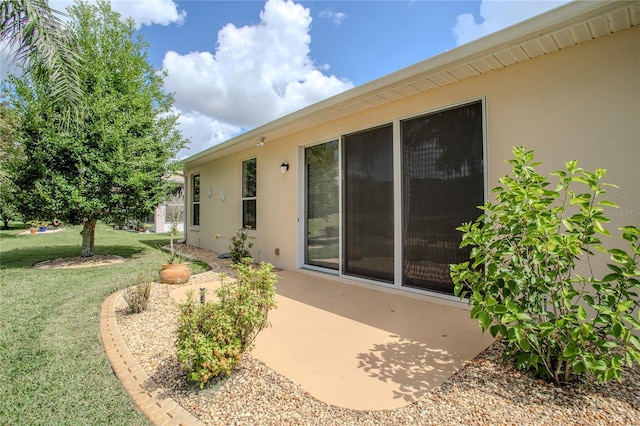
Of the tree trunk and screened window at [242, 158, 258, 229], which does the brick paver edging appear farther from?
the tree trunk

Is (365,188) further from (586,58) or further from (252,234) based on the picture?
(252,234)

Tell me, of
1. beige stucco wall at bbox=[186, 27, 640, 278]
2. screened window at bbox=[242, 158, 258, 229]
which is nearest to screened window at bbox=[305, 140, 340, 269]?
beige stucco wall at bbox=[186, 27, 640, 278]

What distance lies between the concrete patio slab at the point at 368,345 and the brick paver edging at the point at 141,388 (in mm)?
859

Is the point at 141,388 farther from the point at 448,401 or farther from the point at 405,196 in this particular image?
the point at 405,196

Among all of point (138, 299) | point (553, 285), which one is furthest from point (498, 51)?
point (138, 299)

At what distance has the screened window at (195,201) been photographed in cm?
1203

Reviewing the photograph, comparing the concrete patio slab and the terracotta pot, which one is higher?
the terracotta pot

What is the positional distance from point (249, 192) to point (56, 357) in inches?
242

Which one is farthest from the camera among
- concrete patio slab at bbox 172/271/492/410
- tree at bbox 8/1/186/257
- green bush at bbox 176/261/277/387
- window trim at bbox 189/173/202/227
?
Answer: window trim at bbox 189/173/202/227

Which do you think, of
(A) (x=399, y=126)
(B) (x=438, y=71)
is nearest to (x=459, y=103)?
(B) (x=438, y=71)

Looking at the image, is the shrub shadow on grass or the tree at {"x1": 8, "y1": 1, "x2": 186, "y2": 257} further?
the shrub shadow on grass

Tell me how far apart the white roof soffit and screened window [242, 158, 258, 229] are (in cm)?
345

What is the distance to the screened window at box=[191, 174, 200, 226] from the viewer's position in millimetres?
12031

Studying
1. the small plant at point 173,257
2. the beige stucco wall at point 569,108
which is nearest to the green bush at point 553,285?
the beige stucco wall at point 569,108
